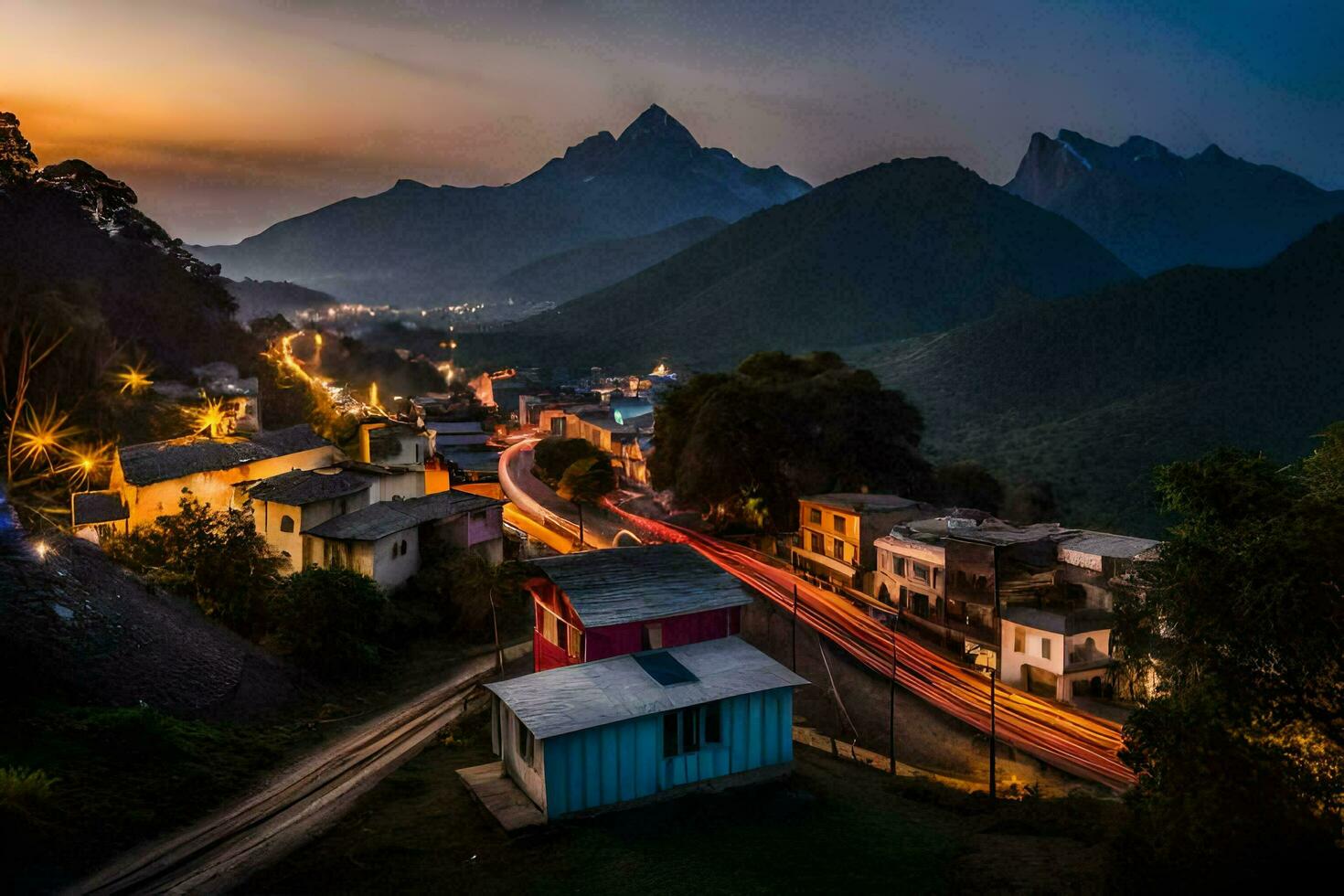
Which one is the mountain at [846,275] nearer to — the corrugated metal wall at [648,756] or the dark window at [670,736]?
the corrugated metal wall at [648,756]

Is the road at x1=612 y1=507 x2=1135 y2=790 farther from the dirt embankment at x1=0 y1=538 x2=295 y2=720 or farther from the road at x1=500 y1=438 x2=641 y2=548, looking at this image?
the dirt embankment at x1=0 y1=538 x2=295 y2=720

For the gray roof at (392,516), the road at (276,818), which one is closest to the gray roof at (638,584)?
the road at (276,818)

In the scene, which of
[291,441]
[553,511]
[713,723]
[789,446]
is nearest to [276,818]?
[713,723]

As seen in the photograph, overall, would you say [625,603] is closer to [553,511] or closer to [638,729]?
[638,729]

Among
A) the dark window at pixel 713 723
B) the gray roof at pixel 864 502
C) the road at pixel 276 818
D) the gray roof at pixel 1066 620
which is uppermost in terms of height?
the gray roof at pixel 864 502

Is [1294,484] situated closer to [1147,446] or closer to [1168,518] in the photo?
[1168,518]

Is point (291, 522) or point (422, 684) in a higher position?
point (291, 522)

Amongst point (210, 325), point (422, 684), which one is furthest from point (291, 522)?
point (210, 325)

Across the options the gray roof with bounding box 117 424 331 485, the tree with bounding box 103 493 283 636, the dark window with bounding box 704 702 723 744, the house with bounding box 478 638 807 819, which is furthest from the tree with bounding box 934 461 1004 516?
the tree with bounding box 103 493 283 636
